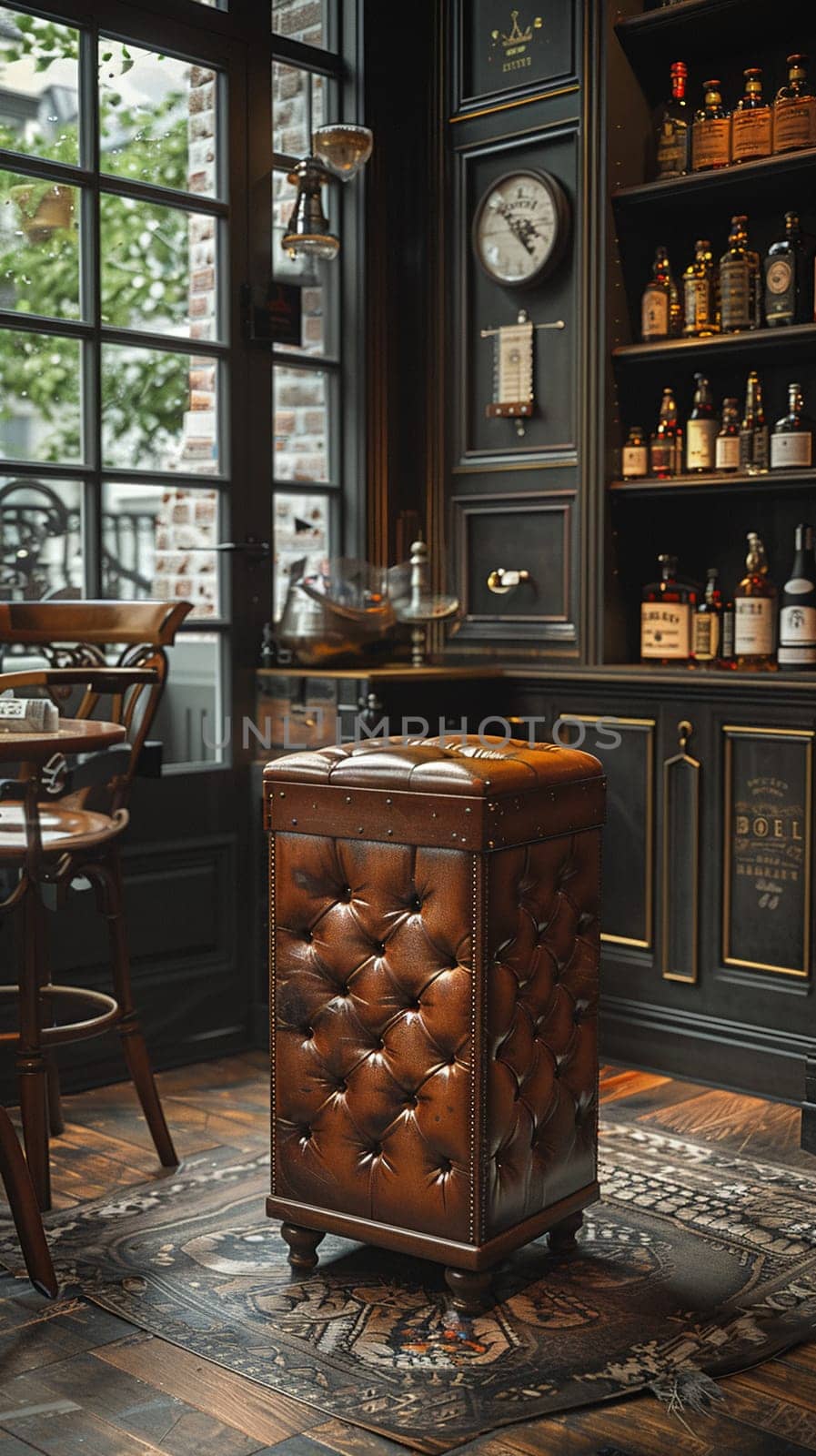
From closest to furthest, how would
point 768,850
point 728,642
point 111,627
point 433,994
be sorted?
point 433,994, point 111,627, point 768,850, point 728,642

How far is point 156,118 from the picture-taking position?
3.81m

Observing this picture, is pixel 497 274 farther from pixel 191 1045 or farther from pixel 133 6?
pixel 191 1045

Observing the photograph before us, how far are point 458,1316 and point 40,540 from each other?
203 centimetres

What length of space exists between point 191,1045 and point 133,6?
2.55 meters

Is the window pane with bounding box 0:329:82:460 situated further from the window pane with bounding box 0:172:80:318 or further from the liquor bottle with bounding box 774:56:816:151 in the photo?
the liquor bottle with bounding box 774:56:816:151

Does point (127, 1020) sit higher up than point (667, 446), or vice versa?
point (667, 446)

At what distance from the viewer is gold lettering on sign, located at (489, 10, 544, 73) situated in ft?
13.5

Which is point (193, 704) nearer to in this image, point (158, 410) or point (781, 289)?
point (158, 410)

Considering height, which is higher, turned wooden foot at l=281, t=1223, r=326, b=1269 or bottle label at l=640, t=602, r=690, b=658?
bottle label at l=640, t=602, r=690, b=658

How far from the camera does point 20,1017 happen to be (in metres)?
2.74

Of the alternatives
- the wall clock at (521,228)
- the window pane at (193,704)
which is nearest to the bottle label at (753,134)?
the wall clock at (521,228)

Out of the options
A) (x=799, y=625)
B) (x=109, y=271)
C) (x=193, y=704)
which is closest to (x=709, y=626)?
(x=799, y=625)

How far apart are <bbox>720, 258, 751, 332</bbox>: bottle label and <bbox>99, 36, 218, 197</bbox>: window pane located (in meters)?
1.32

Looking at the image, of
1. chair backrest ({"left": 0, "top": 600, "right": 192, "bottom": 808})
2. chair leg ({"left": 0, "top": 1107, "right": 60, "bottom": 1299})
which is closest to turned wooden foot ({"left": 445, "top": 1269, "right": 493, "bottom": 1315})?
chair leg ({"left": 0, "top": 1107, "right": 60, "bottom": 1299})
